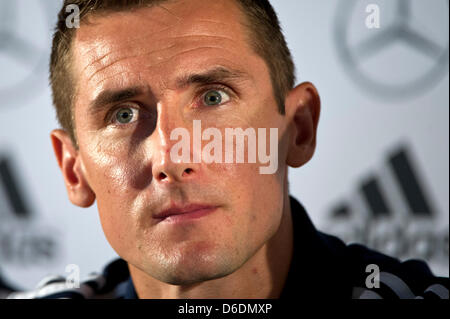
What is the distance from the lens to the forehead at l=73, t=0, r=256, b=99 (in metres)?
0.92

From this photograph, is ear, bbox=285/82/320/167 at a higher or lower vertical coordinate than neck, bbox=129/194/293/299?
Result: higher

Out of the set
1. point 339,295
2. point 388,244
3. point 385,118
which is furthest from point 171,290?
point 385,118

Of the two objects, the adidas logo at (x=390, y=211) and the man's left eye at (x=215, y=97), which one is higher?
the man's left eye at (x=215, y=97)

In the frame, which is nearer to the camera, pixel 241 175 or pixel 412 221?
pixel 241 175

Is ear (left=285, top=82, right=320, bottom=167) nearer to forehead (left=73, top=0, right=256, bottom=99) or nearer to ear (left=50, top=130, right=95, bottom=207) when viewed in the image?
forehead (left=73, top=0, right=256, bottom=99)

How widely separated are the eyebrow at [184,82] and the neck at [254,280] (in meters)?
0.28

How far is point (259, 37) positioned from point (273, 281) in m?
0.44

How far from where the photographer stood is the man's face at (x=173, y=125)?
0.89 metres

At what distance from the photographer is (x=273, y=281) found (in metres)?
1.07

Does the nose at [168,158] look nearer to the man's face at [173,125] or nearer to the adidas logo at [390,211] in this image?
the man's face at [173,125]

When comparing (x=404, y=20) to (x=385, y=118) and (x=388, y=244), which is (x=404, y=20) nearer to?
(x=385, y=118)
